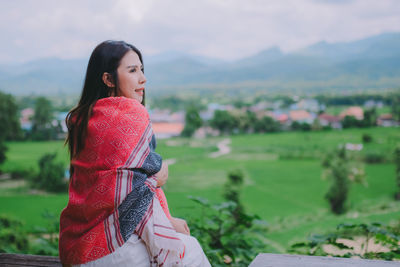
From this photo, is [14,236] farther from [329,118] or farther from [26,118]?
[329,118]

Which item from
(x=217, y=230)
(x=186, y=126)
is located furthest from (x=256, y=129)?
(x=217, y=230)

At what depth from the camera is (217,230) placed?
1.72m

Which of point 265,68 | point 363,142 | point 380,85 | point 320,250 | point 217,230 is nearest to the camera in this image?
point 320,250

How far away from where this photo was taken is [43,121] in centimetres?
548

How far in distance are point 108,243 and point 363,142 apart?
513cm

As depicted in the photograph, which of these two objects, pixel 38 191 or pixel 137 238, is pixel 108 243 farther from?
pixel 38 191

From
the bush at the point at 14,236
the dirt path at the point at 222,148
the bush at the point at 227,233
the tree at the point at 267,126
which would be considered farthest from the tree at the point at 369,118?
the bush at the point at 14,236

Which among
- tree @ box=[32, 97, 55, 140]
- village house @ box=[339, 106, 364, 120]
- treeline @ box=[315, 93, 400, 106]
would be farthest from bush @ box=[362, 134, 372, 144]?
tree @ box=[32, 97, 55, 140]

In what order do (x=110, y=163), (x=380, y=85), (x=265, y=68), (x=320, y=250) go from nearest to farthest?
(x=110, y=163) → (x=320, y=250) → (x=380, y=85) → (x=265, y=68)

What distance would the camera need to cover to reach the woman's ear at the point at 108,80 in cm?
89

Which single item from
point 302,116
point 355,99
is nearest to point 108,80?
point 302,116

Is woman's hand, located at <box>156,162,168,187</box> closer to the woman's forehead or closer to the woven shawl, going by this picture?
the woven shawl

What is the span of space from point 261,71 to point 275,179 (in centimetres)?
273

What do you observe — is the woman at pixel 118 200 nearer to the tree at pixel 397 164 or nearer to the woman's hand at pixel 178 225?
the woman's hand at pixel 178 225
